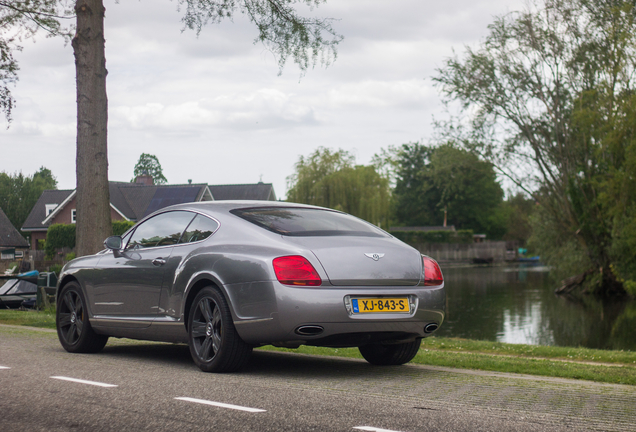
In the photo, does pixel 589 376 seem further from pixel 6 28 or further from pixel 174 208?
pixel 6 28

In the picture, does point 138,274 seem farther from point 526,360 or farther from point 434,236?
point 434,236

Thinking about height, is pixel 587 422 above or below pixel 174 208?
below

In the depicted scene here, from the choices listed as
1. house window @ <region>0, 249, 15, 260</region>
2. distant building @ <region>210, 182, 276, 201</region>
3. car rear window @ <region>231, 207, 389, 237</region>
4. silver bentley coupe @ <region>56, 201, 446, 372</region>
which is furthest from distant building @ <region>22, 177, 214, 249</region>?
car rear window @ <region>231, 207, 389, 237</region>

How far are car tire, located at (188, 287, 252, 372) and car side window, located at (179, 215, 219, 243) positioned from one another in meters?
0.60

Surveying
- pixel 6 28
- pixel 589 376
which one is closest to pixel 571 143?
pixel 6 28

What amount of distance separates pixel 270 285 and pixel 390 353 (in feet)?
6.10

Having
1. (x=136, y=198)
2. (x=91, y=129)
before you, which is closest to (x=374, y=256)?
(x=91, y=129)

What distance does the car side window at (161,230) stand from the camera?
7406 millimetres

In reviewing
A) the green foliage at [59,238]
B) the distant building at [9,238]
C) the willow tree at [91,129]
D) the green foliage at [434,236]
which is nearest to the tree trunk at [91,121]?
the willow tree at [91,129]

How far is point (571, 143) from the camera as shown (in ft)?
117

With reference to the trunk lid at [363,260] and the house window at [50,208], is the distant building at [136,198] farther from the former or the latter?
the trunk lid at [363,260]

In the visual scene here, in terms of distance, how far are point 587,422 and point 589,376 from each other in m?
2.93

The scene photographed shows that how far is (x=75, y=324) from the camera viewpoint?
8.46 m

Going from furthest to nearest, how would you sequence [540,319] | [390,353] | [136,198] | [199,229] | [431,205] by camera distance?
[431,205] < [136,198] < [540,319] < [390,353] < [199,229]
